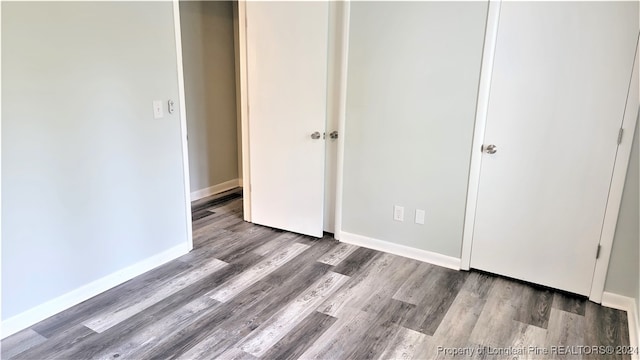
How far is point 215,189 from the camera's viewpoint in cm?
462

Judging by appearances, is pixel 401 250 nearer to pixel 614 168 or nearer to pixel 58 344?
pixel 614 168

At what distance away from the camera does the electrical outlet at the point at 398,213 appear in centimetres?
306

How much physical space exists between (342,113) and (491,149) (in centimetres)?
111

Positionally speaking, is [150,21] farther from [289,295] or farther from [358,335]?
[358,335]

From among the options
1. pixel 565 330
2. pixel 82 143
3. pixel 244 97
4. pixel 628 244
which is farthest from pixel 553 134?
pixel 82 143

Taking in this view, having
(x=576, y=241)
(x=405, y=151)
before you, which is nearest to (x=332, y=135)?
(x=405, y=151)

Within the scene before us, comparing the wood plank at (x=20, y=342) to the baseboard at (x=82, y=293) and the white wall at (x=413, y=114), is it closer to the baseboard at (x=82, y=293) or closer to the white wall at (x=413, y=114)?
the baseboard at (x=82, y=293)

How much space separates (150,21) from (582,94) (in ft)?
8.62

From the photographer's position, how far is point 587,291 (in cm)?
253

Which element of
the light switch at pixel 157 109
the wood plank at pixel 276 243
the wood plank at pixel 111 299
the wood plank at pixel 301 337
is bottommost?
the wood plank at pixel 301 337

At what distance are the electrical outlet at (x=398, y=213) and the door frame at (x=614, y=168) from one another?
461 mm

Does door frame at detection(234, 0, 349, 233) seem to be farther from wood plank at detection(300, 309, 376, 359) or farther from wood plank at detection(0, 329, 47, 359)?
wood plank at detection(0, 329, 47, 359)

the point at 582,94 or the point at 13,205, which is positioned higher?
the point at 582,94

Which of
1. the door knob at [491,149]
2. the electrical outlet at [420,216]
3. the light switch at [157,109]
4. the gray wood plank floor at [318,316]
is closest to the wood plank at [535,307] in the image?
the gray wood plank floor at [318,316]
